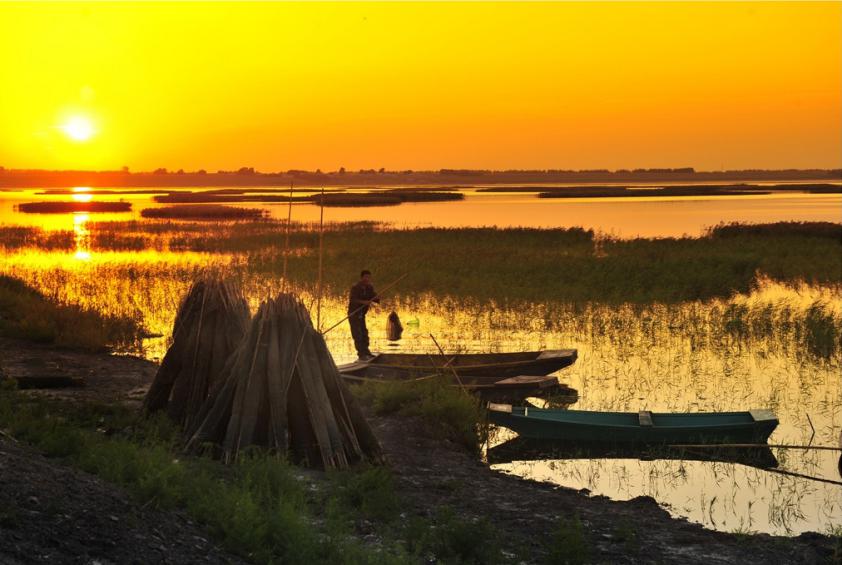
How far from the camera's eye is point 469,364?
18.1 metres

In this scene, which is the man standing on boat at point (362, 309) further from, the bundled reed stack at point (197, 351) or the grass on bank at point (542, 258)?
the bundled reed stack at point (197, 351)

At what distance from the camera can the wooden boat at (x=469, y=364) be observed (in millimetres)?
16750

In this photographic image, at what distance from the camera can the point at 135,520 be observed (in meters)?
7.22

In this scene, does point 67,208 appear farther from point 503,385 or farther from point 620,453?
point 620,453

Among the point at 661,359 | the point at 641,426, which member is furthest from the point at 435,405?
the point at 661,359

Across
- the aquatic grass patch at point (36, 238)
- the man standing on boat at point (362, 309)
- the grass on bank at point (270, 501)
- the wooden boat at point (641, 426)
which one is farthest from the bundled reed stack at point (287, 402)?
the aquatic grass patch at point (36, 238)

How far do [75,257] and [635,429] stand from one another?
3283 centimetres

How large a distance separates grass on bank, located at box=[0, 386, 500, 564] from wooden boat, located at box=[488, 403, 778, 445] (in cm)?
417

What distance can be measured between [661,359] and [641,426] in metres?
6.94

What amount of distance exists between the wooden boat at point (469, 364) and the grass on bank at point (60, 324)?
19.4 feet

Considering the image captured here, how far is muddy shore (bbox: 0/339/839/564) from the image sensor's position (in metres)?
6.66

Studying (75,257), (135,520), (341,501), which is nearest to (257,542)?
(135,520)

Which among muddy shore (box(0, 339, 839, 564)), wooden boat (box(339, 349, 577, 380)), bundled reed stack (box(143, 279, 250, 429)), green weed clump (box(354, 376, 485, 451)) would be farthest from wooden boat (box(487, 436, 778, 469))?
bundled reed stack (box(143, 279, 250, 429))

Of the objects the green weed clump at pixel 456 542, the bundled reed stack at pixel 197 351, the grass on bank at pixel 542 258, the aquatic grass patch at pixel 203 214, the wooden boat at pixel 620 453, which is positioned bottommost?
the wooden boat at pixel 620 453
